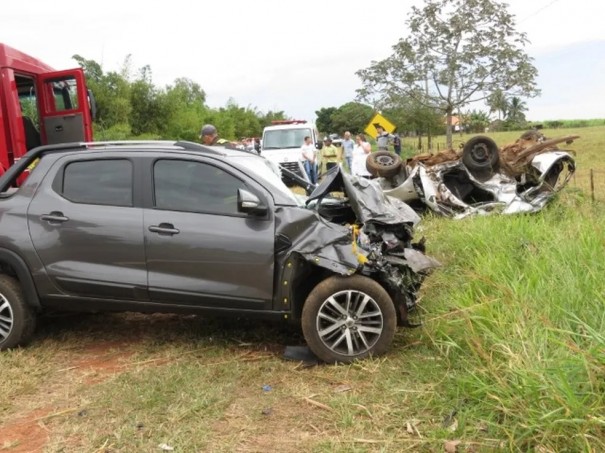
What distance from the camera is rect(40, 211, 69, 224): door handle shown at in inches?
164

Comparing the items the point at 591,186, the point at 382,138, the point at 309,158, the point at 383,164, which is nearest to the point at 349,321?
the point at 591,186

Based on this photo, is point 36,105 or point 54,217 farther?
point 36,105

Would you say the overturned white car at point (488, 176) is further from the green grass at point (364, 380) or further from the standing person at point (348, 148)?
the standing person at point (348, 148)

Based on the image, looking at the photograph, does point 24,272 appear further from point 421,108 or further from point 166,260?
point 421,108

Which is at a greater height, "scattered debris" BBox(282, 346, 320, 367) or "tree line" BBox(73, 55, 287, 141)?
"tree line" BBox(73, 55, 287, 141)

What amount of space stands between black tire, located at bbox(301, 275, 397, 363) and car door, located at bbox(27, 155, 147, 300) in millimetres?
1286

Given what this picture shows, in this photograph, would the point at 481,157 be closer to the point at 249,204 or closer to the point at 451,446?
the point at 249,204

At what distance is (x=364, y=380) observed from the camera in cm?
368

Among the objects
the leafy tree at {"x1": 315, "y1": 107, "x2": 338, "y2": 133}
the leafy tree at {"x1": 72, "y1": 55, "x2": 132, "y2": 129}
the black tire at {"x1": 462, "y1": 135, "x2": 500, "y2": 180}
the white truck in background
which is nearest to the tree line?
the leafy tree at {"x1": 72, "y1": 55, "x2": 132, "y2": 129}

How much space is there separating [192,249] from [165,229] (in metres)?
0.25

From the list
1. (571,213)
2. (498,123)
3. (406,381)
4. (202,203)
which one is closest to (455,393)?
(406,381)

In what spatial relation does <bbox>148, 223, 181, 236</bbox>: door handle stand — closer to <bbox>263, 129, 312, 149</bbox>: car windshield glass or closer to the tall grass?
the tall grass

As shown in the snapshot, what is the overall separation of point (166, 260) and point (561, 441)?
276cm

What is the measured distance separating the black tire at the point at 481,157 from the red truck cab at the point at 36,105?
617 cm
